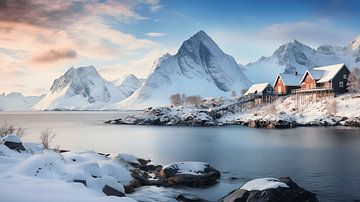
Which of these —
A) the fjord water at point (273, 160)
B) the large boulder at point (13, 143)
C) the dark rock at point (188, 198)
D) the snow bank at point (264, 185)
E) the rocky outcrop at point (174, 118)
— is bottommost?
the dark rock at point (188, 198)

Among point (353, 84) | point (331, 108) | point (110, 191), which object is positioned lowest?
point (110, 191)

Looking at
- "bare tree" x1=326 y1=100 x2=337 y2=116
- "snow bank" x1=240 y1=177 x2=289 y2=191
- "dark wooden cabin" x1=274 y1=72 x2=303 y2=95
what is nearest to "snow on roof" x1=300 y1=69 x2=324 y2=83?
"dark wooden cabin" x1=274 y1=72 x2=303 y2=95

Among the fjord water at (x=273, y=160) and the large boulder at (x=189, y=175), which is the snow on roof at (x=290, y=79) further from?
the large boulder at (x=189, y=175)

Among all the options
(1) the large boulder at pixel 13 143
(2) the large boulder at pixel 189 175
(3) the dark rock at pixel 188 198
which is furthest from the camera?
(2) the large boulder at pixel 189 175

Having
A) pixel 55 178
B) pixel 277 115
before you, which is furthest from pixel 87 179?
pixel 277 115

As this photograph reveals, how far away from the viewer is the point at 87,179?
21.4m

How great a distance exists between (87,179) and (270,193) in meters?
10.2

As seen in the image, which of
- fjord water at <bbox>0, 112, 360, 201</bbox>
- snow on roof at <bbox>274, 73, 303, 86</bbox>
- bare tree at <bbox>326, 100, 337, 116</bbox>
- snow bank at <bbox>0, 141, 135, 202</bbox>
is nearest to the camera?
snow bank at <bbox>0, 141, 135, 202</bbox>

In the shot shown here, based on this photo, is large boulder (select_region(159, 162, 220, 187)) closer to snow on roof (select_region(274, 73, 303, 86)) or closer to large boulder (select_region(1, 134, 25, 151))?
large boulder (select_region(1, 134, 25, 151))

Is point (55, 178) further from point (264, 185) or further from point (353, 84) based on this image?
point (353, 84)

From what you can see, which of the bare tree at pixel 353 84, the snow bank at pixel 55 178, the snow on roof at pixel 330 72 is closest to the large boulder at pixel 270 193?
the snow bank at pixel 55 178

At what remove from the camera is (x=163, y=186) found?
27.5 meters

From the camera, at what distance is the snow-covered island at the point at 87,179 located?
50.0 feet

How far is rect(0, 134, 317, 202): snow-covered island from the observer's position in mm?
15238
